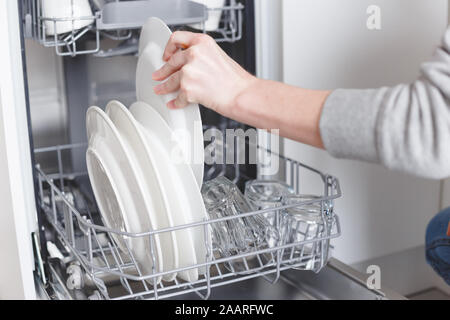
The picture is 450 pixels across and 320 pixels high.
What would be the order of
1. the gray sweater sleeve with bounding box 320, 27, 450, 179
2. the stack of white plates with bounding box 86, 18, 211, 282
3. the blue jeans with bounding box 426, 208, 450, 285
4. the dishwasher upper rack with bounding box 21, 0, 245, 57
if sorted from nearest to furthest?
the gray sweater sleeve with bounding box 320, 27, 450, 179, the stack of white plates with bounding box 86, 18, 211, 282, the dishwasher upper rack with bounding box 21, 0, 245, 57, the blue jeans with bounding box 426, 208, 450, 285

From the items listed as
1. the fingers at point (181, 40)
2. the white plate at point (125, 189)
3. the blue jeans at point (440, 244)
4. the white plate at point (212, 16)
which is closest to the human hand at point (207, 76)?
the fingers at point (181, 40)

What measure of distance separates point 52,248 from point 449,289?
3.02ft

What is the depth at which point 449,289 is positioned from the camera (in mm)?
1359

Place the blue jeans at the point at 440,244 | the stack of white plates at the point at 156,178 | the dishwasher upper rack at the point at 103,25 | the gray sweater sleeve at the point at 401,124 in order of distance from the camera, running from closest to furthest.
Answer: the gray sweater sleeve at the point at 401,124 → the stack of white plates at the point at 156,178 → the dishwasher upper rack at the point at 103,25 → the blue jeans at the point at 440,244

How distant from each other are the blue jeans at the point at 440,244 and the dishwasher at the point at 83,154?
0.65 feet

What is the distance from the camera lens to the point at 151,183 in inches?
29.9

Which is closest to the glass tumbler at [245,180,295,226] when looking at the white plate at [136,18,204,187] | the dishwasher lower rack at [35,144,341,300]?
the dishwasher lower rack at [35,144,341,300]

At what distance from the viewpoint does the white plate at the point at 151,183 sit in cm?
73

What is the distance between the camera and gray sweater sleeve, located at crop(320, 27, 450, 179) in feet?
2.09

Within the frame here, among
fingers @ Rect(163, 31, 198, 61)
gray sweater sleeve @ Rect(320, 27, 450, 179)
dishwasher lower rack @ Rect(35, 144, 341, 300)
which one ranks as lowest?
dishwasher lower rack @ Rect(35, 144, 341, 300)

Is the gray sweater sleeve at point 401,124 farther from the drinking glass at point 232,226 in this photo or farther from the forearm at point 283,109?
the drinking glass at point 232,226

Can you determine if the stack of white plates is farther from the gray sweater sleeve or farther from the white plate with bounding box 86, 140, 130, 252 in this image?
the gray sweater sleeve

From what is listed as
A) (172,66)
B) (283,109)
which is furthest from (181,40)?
(283,109)

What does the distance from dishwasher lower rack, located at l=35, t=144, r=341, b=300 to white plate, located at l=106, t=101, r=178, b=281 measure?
0.03m
